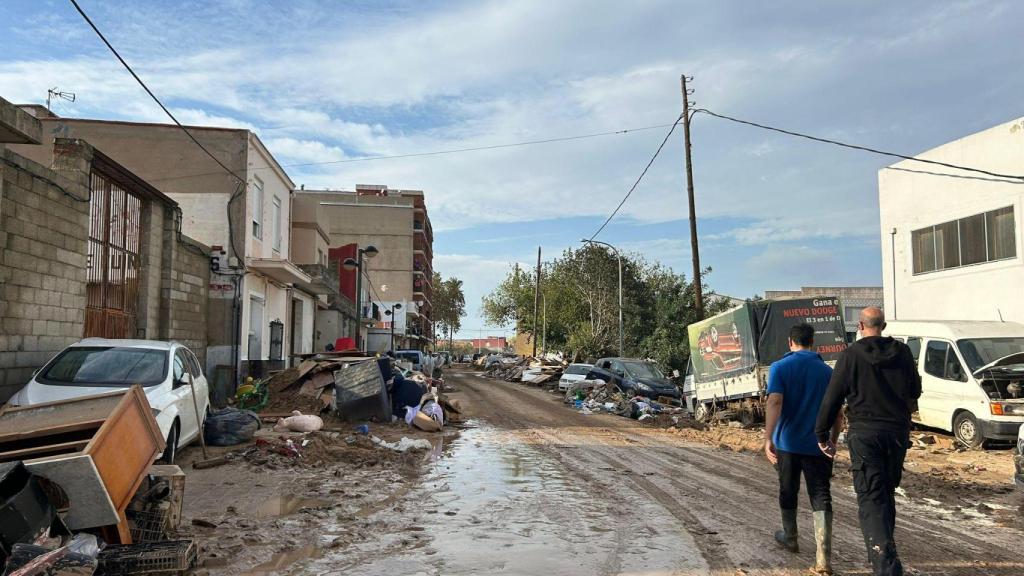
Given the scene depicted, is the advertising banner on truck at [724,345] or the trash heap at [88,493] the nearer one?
the trash heap at [88,493]

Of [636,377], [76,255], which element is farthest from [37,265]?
[636,377]

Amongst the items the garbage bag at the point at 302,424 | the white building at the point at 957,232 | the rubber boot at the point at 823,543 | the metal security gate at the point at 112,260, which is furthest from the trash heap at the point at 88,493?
the white building at the point at 957,232

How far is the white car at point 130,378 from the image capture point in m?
8.44

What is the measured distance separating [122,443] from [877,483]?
5.17 meters

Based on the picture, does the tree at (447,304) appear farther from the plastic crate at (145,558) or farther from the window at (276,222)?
the plastic crate at (145,558)

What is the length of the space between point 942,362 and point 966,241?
7.35 m

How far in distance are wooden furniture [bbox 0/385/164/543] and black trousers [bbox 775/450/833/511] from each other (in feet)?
15.7

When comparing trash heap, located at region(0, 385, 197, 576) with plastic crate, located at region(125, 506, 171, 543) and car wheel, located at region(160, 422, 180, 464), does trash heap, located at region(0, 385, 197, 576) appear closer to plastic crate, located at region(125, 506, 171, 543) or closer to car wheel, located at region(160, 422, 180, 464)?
plastic crate, located at region(125, 506, 171, 543)

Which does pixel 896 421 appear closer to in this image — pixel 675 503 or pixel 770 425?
pixel 770 425

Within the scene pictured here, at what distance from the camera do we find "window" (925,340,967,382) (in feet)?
41.2

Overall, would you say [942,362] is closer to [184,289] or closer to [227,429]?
[227,429]

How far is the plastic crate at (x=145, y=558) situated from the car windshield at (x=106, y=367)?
16.1 ft

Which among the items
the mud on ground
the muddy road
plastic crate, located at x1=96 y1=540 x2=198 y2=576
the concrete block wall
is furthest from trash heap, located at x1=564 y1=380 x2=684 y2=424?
plastic crate, located at x1=96 y1=540 x2=198 y2=576

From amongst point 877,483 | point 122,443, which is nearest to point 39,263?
point 122,443
